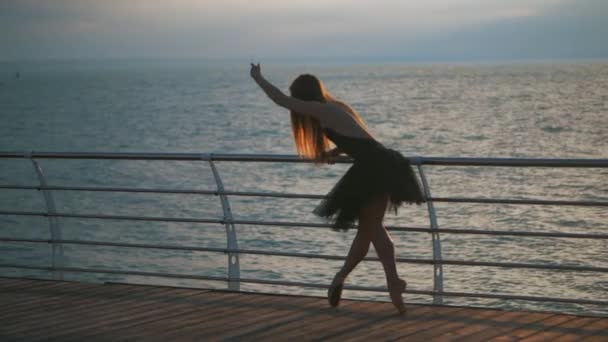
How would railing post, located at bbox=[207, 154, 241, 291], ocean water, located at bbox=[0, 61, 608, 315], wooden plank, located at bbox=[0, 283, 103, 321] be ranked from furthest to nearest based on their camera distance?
ocean water, located at bbox=[0, 61, 608, 315], railing post, located at bbox=[207, 154, 241, 291], wooden plank, located at bbox=[0, 283, 103, 321]

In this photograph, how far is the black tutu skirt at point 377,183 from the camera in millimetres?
5426

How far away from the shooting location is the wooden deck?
511cm

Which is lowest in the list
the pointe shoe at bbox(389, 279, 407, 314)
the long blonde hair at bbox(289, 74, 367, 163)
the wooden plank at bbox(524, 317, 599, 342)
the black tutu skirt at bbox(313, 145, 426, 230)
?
the wooden plank at bbox(524, 317, 599, 342)

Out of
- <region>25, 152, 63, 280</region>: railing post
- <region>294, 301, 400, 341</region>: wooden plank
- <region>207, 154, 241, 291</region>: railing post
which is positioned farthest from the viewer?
<region>25, 152, 63, 280</region>: railing post

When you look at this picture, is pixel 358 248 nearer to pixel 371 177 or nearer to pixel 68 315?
pixel 371 177

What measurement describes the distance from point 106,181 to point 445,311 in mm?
28039

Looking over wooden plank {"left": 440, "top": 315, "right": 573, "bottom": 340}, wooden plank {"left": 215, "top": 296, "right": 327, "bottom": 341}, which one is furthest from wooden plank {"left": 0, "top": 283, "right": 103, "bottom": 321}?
wooden plank {"left": 440, "top": 315, "right": 573, "bottom": 340}

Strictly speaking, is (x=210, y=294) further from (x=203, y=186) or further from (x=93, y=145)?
(x=93, y=145)

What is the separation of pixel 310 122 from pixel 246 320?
1.33 m

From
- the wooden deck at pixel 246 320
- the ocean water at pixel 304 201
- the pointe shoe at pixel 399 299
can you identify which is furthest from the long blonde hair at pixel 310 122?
the ocean water at pixel 304 201

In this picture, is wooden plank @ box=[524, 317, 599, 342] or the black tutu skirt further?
the black tutu skirt

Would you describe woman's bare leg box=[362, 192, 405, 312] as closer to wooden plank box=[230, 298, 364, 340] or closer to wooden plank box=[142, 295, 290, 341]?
wooden plank box=[230, 298, 364, 340]

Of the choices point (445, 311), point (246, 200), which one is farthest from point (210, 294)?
point (246, 200)

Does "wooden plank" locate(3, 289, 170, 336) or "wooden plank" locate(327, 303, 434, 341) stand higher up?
"wooden plank" locate(327, 303, 434, 341)
